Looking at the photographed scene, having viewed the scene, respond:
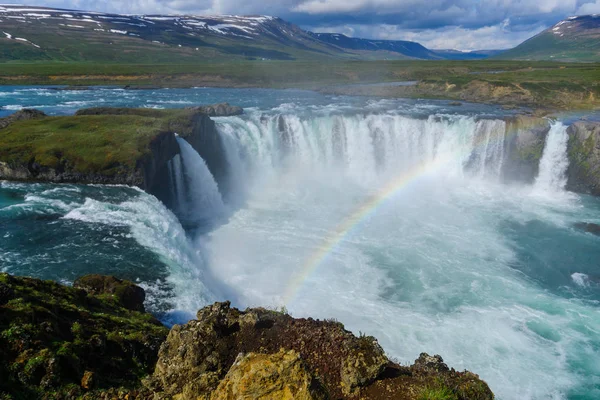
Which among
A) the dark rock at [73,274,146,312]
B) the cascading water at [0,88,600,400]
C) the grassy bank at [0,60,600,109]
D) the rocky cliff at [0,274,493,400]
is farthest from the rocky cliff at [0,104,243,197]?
the grassy bank at [0,60,600,109]

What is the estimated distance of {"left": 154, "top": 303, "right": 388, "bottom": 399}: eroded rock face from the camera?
8.06 meters

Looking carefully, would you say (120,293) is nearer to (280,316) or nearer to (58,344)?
(58,344)

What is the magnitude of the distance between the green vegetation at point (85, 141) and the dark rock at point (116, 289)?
14204 millimetres

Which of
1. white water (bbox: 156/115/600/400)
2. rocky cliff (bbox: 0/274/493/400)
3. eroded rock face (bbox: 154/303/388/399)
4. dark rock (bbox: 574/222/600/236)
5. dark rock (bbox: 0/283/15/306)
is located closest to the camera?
rocky cliff (bbox: 0/274/493/400)

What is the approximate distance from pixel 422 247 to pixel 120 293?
70.1 ft

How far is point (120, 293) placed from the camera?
14430 millimetres

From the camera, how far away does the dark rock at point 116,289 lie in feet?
47.1

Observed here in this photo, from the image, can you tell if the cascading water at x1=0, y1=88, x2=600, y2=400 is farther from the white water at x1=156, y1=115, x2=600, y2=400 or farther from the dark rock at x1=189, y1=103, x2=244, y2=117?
the dark rock at x1=189, y1=103, x2=244, y2=117

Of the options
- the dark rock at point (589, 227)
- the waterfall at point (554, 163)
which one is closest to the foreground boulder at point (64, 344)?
the dark rock at point (589, 227)

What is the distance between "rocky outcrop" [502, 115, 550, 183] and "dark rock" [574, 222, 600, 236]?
1124 cm

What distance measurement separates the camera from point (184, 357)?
8852 mm

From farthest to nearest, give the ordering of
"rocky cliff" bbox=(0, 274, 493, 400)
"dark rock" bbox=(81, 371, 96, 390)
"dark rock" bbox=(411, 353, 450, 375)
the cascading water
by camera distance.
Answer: the cascading water → "dark rock" bbox=(411, 353, 450, 375) → "dark rock" bbox=(81, 371, 96, 390) → "rocky cliff" bbox=(0, 274, 493, 400)

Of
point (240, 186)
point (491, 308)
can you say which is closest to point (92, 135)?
point (240, 186)

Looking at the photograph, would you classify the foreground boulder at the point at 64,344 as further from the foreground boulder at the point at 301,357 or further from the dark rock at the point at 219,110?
the dark rock at the point at 219,110
